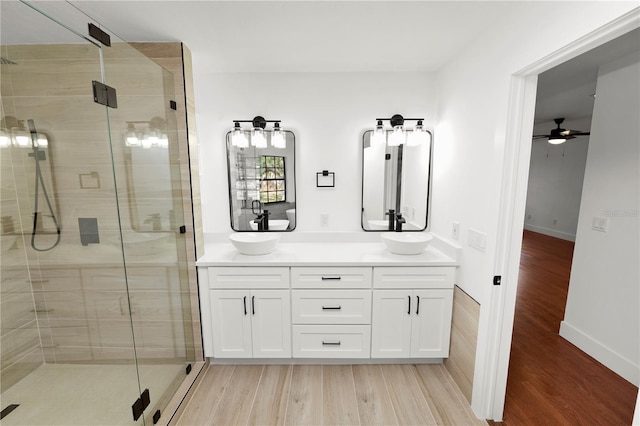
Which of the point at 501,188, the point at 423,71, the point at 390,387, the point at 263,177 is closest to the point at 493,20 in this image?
the point at 423,71

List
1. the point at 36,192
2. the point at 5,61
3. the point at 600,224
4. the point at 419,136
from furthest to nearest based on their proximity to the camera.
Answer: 1. the point at 419,136
2. the point at 600,224
3. the point at 36,192
4. the point at 5,61

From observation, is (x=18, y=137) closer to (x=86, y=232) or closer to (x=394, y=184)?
(x=86, y=232)

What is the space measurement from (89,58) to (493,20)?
2.41 m

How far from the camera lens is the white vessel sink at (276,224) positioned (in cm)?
251

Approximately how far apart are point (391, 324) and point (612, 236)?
1.95 metres

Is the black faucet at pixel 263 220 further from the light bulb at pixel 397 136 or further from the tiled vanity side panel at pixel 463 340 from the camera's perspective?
the tiled vanity side panel at pixel 463 340

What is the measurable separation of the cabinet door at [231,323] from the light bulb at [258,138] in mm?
1326

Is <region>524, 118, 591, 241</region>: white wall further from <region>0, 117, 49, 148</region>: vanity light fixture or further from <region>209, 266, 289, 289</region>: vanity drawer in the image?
<region>0, 117, 49, 148</region>: vanity light fixture

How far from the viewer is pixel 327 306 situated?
2014 millimetres

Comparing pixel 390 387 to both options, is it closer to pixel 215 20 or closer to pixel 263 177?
pixel 263 177

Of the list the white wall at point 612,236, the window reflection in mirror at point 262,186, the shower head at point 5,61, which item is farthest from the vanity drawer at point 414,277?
the shower head at point 5,61

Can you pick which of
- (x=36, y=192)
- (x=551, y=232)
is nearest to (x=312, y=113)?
(x=36, y=192)

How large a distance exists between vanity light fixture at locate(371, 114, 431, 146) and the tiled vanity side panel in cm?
133

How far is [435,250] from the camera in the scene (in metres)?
2.22
